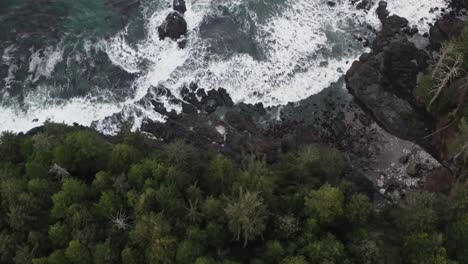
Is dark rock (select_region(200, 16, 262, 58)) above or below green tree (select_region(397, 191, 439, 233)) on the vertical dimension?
above

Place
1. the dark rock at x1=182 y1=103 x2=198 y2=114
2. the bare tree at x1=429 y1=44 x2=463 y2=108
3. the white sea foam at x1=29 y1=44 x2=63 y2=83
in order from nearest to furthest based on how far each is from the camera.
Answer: the bare tree at x1=429 y1=44 x2=463 y2=108
the dark rock at x1=182 y1=103 x2=198 y2=114
the white sea foam at x1=29 y1=44 x2=63 y2=83

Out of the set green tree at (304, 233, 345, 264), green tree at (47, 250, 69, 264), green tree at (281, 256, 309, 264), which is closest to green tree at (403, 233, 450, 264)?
green tree at (304, 233, 345, 264)

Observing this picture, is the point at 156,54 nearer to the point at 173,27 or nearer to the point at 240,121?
the point at 173,27

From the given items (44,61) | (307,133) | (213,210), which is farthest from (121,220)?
(44,61)

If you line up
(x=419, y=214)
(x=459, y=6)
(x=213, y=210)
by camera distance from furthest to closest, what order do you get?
(x=459, y=6)
(x=419, y=214)
(x=213, y=210)

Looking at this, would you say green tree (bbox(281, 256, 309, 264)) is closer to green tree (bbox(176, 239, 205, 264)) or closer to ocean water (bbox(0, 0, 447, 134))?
green tree (bbox(176, 239, 205, 264))

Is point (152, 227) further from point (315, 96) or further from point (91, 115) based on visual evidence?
point (315, 96)

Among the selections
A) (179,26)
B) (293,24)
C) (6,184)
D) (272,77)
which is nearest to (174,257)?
(6,184)
